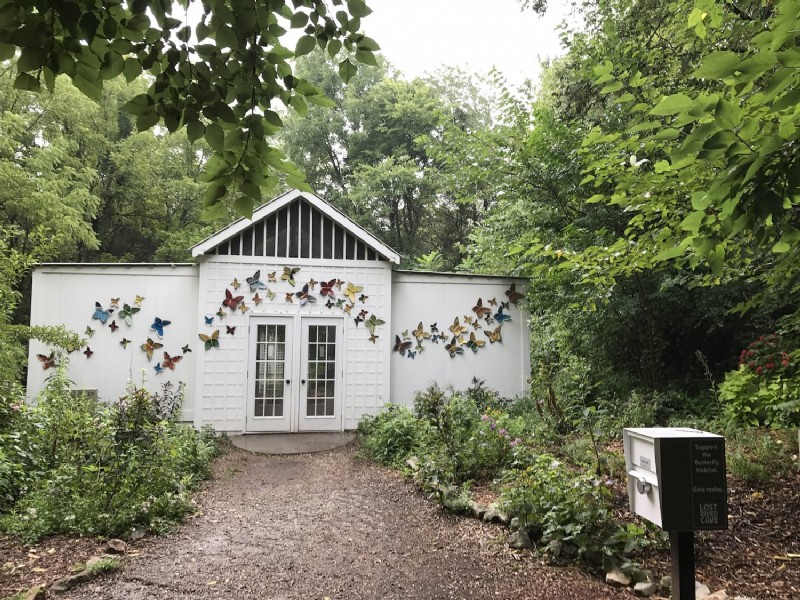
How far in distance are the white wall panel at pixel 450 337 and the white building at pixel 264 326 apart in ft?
0.13

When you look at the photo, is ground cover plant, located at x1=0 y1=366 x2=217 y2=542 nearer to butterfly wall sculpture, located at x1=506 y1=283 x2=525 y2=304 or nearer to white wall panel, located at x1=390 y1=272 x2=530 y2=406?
white wall panel, located at x1=390 y1=272 x2=530 y2=406

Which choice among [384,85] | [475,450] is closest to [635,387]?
[475,450]

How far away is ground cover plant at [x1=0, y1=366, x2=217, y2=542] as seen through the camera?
4.14 m

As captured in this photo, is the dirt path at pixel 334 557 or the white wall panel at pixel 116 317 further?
the white wall panel at pixel 116 317

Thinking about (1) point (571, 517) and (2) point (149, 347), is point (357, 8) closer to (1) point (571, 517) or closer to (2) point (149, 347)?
(1) point (571, 517)

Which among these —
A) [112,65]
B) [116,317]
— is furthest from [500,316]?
[112,65]

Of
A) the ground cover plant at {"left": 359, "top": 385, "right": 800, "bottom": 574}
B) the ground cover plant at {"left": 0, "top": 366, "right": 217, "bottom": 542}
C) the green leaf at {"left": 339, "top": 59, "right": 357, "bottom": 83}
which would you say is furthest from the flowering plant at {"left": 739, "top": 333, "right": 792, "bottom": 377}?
the ground cover plant at {"left": 0, "top": 366, "right": 217, "bottom": 542}

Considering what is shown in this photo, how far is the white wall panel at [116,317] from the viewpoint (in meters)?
8.46

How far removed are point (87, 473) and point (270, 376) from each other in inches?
171

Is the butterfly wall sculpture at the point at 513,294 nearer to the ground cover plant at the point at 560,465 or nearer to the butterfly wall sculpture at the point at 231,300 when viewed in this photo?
the ground cover plant at the point at 560,465

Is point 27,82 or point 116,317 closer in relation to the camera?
point 27,82

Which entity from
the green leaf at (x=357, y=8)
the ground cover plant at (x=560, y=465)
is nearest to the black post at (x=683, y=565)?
the ground cover plant at (x=560, y=465)

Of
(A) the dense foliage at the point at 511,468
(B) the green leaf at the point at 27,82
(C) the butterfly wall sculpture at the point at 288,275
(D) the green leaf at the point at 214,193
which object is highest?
(C) the butterfly wall sculpture at the point at 288,275

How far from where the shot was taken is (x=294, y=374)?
8875mm
